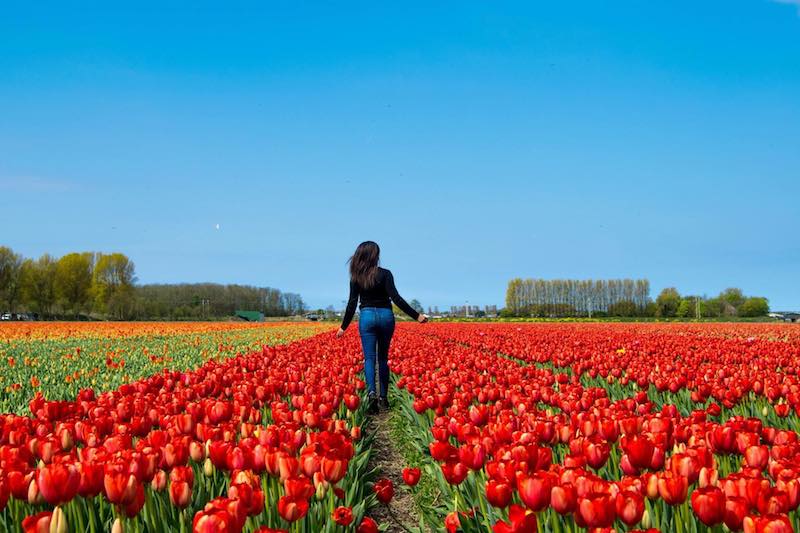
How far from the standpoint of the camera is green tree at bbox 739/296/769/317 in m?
114

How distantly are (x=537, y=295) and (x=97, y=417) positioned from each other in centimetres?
12253

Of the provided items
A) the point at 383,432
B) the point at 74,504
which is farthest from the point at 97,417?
the point at 383,432

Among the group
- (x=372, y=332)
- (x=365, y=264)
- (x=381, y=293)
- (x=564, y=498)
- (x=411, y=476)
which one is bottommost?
(x=411, y=476)

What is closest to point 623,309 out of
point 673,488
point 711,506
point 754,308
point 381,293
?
point 754,308

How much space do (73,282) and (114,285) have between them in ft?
23.6

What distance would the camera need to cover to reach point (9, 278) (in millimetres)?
80500

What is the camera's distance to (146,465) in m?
2.76

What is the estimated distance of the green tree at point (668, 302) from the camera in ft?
370

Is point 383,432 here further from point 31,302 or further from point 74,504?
point 31,302

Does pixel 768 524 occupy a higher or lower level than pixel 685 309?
lower

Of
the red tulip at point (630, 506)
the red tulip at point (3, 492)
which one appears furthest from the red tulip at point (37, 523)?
the red tulip at point (630, 506)

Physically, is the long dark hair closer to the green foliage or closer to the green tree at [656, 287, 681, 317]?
the green foliage

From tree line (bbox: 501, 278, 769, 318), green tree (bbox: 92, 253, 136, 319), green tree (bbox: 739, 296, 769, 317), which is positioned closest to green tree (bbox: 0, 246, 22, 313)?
green tree (bbox: 92, 253, 136, 319)

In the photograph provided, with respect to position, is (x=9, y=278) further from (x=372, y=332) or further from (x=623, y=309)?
(x=623, y=309)
